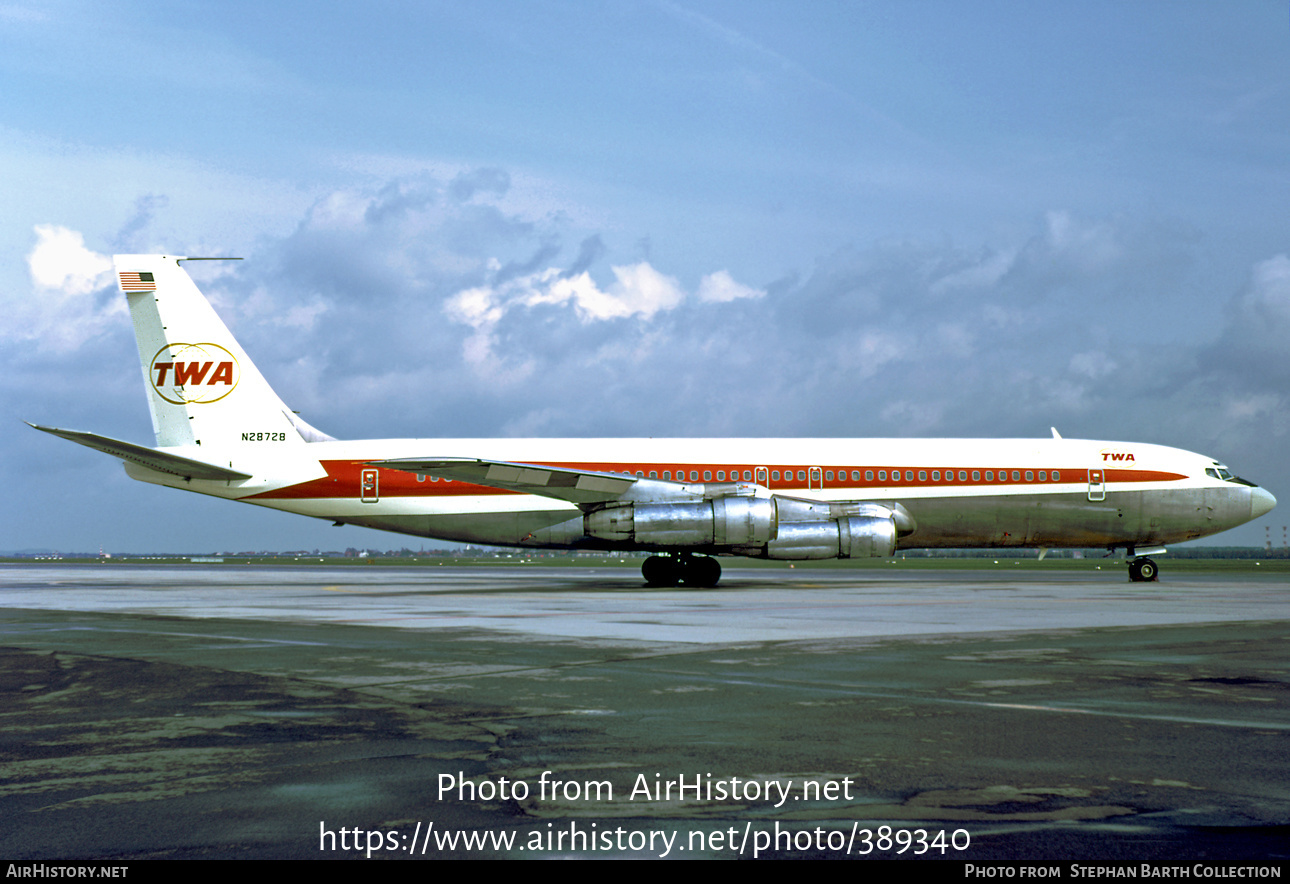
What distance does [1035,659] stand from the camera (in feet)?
37.9

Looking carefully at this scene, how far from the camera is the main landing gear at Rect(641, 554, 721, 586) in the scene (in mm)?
30297

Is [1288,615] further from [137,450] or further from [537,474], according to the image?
[137,450]

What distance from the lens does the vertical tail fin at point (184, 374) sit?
102 feet

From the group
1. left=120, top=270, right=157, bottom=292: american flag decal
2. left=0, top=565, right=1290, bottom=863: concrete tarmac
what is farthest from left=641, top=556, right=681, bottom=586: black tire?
left=120, top=270, right=157, bottom=292: american flag decal

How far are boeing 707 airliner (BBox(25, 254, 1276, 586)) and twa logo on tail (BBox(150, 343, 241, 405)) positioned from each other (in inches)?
1.7

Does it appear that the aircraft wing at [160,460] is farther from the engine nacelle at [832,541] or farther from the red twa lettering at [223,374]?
the engine nacelle at [832,541]

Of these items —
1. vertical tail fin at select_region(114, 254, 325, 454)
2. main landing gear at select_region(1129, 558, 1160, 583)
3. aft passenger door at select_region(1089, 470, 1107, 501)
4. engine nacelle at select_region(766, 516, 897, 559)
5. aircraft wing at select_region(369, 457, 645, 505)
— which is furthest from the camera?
main landing gear at select_region(1129, 558, 1160, 583)

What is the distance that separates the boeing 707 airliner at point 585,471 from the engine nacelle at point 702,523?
0.64m

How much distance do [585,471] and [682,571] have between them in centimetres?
421

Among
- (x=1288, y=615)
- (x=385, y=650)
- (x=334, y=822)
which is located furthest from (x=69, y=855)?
(x=1288, y=615)

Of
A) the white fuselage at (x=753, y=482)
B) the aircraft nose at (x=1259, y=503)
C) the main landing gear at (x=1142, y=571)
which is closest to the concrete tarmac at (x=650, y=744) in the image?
the white fuselage at (x=753, y=482)

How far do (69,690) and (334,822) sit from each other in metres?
5.96

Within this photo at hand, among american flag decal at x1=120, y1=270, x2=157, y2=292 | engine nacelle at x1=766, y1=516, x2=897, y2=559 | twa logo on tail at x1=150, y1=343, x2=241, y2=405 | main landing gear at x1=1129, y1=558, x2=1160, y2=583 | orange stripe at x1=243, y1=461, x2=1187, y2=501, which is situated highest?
american flag decal at x1=120, y1=270, x2=157, y2=292

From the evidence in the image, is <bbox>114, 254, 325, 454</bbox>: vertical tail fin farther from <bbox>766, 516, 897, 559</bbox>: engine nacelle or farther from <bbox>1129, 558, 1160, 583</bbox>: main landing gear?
<bbox>1129, 558, 1160, 583</bbox>: main landing gear
